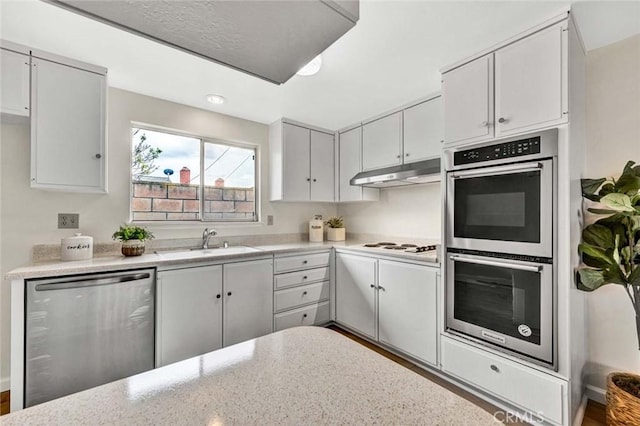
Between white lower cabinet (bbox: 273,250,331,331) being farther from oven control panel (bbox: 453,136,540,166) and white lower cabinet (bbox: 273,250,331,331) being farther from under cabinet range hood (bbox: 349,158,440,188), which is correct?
oven control panel (bbox: 453,136,540,166)

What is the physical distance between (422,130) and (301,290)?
2.00 m

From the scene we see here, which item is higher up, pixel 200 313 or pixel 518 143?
pixel 518 143

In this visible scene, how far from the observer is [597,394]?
5.98ft

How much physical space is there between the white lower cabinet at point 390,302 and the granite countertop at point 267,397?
164cm

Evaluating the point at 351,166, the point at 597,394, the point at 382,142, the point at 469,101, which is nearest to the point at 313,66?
the point at 469,101

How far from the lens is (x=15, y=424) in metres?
0.48

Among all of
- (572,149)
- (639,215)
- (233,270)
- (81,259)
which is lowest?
(233,270)

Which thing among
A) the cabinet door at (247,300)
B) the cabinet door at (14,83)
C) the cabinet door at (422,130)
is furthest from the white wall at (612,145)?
the cabinet door at (14,83)

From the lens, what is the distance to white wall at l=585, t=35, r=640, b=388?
1.76 meters

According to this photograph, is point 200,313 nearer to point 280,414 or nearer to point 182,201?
point 182,201

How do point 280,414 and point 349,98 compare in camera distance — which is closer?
point 280,414

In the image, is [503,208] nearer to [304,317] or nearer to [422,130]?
[422,130]

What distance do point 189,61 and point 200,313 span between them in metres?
1.94

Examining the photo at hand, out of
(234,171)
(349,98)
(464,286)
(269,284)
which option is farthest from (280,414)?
(234,171)
